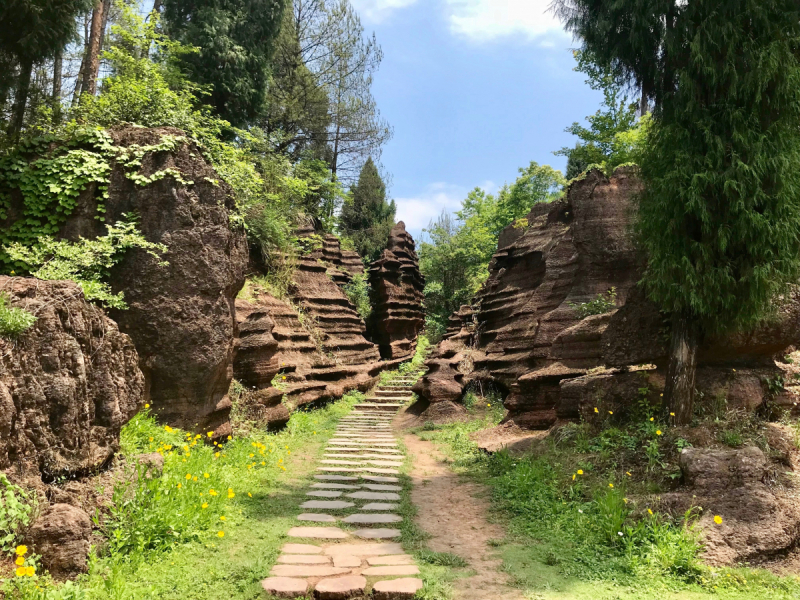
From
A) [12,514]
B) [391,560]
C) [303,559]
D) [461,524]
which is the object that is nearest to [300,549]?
[303,559]

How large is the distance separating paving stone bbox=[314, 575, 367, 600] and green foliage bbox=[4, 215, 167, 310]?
161 inches

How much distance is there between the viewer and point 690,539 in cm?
447

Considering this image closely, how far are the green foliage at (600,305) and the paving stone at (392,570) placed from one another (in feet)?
22.6

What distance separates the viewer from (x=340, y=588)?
3.82 meters

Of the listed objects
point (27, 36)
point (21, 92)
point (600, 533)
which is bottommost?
point (600, 533)

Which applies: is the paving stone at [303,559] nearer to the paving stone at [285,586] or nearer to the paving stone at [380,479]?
the paving stone at [285,586]

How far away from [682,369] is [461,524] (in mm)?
3233

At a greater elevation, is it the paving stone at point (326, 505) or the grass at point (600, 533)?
the grass at point (600, 533)

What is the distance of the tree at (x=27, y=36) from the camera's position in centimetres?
758

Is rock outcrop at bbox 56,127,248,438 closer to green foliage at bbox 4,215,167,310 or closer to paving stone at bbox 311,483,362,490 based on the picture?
Result: green foliage at bbox 4,215,167,310

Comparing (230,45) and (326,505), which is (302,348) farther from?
(230,45)

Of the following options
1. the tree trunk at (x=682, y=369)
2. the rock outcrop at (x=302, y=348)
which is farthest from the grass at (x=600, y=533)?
the rock outcrop at (x=302, y=348)

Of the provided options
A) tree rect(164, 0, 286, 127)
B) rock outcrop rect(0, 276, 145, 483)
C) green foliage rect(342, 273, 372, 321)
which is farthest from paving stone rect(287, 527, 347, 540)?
green foliage rect(342, 273, 372, 321)

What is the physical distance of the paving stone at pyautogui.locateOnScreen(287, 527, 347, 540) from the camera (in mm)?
5043
